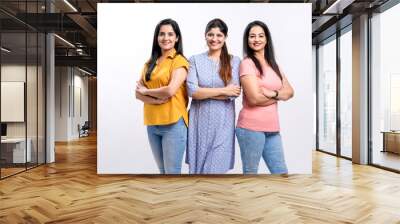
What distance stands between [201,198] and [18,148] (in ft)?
12.5

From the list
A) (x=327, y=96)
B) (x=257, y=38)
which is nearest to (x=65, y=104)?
(x=327, y=96)

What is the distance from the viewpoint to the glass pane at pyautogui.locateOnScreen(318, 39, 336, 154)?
10.4m

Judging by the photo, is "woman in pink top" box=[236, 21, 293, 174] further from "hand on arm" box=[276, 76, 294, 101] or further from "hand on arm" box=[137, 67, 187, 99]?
"hand on arm" box=[137, 67, 187, 99]

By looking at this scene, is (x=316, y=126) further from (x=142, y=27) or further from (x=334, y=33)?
(x=142, y=27)

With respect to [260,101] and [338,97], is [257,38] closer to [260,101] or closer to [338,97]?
[260,101]

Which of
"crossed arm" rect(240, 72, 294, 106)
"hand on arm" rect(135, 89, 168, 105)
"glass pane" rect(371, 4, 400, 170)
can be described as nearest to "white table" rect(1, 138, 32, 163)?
"hand on arm" rect(135, 89, 168, 105)

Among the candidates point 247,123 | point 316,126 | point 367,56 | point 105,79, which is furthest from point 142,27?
point 316,126

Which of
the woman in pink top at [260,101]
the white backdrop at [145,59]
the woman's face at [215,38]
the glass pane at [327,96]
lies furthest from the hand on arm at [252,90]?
the glass pane at [327,96]

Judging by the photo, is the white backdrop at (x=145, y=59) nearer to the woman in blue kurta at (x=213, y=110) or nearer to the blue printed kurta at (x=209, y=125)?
the woman in blue kurta at (x=213, y=110)

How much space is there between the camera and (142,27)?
6.75 meters

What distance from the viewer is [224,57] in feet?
21.8

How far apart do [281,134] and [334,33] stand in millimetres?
4339

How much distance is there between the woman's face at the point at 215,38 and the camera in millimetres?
6691

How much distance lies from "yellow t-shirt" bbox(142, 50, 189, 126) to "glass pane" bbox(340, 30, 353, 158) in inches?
171
